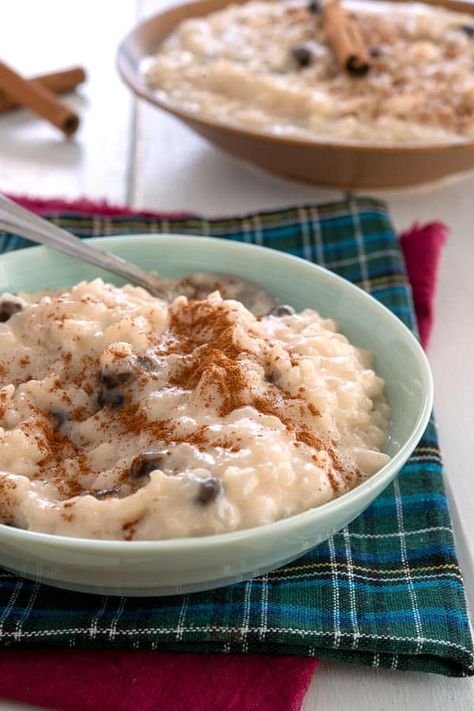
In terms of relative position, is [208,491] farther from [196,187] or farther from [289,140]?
[196,187]

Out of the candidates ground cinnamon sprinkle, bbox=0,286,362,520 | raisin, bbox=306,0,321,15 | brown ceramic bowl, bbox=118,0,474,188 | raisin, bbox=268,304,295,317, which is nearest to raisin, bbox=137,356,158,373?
ground cinnamon sprinkle, bbox=0,286,362,520

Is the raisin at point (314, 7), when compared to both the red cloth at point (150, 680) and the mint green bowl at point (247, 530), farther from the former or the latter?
the red cloth at point (150, 680)

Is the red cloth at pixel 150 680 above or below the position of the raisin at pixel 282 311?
below

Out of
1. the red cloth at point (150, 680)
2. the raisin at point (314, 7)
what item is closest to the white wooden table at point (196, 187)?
the red cloth at point (150, 680)

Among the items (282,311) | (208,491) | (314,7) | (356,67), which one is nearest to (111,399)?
(208,491)

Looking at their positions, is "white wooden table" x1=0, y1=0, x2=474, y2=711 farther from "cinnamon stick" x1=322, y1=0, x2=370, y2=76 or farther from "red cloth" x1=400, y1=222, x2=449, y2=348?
"cinnamon stick" x1=322, y1=0, x2=370, y2=76

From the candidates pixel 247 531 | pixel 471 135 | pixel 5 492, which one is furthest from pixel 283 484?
pixel 471 135
